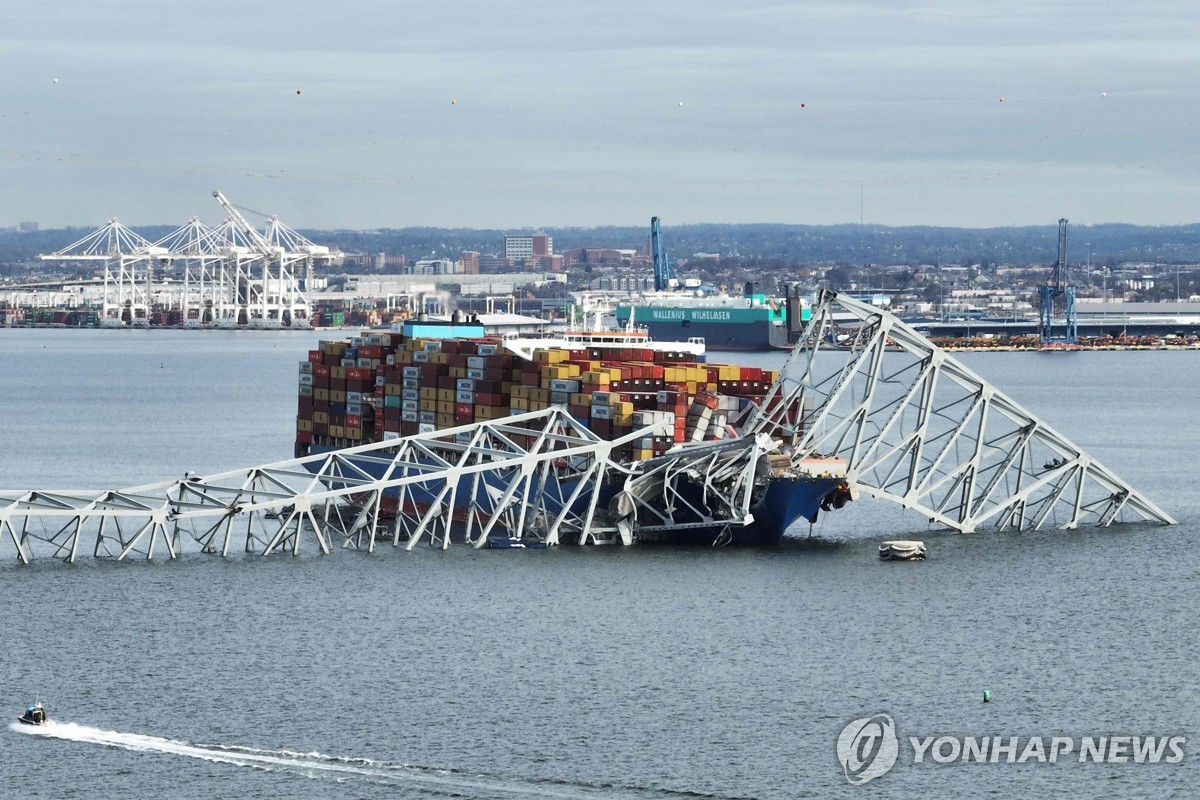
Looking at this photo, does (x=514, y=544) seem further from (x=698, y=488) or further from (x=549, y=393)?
(x=549, y=393)

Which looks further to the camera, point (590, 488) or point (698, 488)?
point (590, 488)

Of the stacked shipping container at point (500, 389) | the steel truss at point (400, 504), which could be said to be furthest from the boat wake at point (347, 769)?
the stacked shipping container at point (500, 389)

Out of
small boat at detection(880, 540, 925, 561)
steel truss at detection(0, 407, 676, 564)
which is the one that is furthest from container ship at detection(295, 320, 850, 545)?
small boat at detection(880, 540, 925, 561)

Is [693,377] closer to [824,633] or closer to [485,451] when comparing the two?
[485,451]

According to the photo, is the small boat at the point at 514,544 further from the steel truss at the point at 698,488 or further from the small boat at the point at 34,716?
the small boat at the point at 34,716

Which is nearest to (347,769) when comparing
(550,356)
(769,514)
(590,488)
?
(769,514)

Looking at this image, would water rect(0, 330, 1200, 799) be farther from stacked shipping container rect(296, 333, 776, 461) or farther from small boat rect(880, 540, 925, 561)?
stacked shipping container rect(296, 333, 776, 461)
